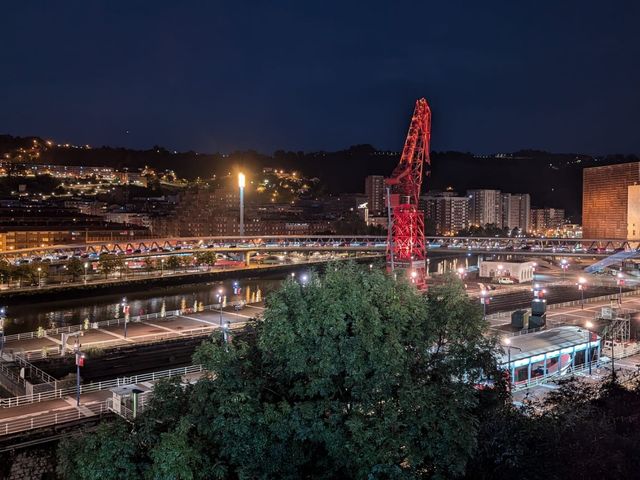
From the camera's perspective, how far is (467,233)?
8400cm

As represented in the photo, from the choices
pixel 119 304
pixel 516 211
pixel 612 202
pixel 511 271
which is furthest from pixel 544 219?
pixel 119 304

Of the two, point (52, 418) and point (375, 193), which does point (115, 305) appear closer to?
point (52, 418)

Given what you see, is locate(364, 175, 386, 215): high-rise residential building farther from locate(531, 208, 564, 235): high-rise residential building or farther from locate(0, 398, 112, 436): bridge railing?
locate(0, 398, 112, 436): bridge railing

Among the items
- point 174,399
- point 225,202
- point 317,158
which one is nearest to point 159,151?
point 317,158

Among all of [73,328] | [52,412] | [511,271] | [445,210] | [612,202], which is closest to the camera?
[52,412]

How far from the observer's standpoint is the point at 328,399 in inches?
245

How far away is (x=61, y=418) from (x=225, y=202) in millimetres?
62168

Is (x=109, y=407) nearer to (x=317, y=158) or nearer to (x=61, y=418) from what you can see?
(x=61, y=418)

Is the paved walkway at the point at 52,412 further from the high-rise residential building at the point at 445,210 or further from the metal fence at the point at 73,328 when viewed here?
the high-rise residential building at the point at 445,210

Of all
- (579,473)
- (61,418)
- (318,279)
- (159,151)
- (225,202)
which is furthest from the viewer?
(159,151)

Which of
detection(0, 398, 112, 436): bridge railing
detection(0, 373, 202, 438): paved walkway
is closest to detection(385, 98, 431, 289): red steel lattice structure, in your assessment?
detection(0, 373, 202, 438): paved walkway

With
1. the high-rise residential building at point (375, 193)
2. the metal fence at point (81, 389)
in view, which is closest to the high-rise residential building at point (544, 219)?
the high-rise residential building at point (375, 193)

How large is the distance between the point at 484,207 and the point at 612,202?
4814cm

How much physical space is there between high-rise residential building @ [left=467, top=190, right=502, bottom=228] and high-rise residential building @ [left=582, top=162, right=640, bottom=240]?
4375cm
